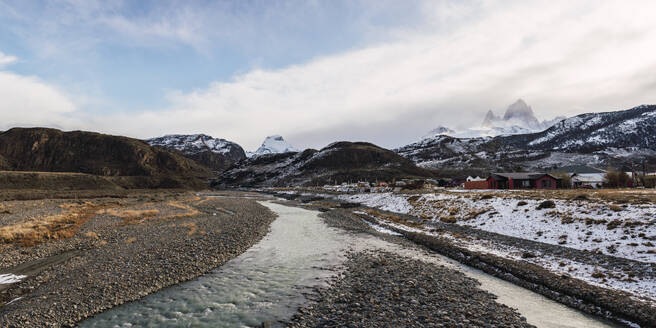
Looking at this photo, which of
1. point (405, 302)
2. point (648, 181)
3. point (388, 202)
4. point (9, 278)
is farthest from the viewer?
point (648, 181)

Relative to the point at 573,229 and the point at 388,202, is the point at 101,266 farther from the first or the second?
the point at 388,202

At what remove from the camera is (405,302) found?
49.9ft

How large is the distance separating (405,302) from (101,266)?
20.5 meters

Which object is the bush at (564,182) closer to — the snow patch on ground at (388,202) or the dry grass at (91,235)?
the snow patch on ground at (388,202)

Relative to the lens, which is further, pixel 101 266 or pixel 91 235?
pixel 91 235

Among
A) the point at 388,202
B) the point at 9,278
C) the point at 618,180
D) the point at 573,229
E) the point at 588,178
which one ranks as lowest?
the point at 9,278

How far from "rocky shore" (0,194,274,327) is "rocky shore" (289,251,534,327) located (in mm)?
10205

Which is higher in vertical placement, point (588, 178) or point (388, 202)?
point (588, 178)

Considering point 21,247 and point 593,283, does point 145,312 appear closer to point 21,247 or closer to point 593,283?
point 21,247

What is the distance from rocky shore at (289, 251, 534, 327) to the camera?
13.1 meters

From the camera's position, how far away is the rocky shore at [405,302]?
13109 mm

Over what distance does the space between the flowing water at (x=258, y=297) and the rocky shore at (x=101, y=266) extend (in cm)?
130

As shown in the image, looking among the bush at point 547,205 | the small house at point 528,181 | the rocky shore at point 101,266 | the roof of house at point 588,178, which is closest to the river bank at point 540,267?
the bush at point 547,205

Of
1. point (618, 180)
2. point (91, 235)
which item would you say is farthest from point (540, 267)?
point (618, 180)
